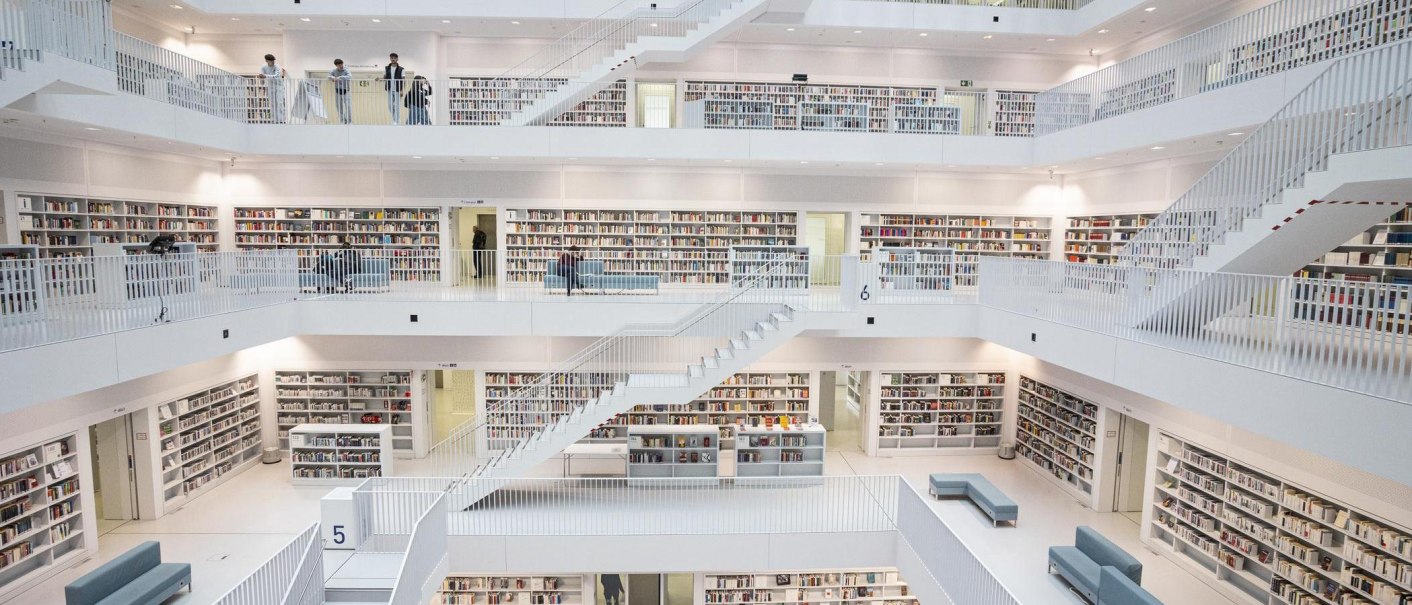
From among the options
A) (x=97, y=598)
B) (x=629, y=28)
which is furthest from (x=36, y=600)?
(x=629, y=28)

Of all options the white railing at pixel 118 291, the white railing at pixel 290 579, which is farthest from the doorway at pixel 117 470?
the white railing at pixel 290 579

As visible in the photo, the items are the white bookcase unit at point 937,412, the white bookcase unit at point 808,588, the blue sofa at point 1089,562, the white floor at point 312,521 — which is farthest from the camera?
the white bookcase unit at point 937,412

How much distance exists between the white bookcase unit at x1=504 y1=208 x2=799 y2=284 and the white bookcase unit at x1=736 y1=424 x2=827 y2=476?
3638mm

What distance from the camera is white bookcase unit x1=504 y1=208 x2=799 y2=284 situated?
14.2 metres

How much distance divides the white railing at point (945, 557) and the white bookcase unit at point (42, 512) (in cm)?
1131

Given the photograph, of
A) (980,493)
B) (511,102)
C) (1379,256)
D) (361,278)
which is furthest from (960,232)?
(361,278)

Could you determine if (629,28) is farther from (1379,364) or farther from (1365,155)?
(1379,364)

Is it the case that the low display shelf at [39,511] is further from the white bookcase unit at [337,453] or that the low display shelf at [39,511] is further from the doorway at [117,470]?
the white bookcase unit at [337,453]

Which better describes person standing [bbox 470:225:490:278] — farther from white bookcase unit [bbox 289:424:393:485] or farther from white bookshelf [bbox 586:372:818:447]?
white bookshelf [bbox 586:372:818:447]

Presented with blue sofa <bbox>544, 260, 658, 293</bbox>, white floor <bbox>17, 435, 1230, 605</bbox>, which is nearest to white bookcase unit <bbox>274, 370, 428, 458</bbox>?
white floor <bbox>17, 435, 1230, 605</bbox>

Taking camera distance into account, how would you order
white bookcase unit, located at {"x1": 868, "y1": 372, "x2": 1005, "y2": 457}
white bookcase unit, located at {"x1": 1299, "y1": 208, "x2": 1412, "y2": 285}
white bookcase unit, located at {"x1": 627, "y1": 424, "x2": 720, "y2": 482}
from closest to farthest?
1. white bookcase unit, located at {"x1": 1299, "y1": 208, "x2": 1412, "y2": 285}
2. white bookcase unit, located at {"x1": 627, "y1": 424, "x2": 720, "y2": 482}
3. white bookcase unit, located at {"x1": 868, "y1": 372, "x2": 1005, "y2": 457}

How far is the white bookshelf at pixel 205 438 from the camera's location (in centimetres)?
1098

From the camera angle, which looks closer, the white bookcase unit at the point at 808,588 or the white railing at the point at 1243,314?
the white railing at the point at 1243,314

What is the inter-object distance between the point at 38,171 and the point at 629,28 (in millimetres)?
9383
